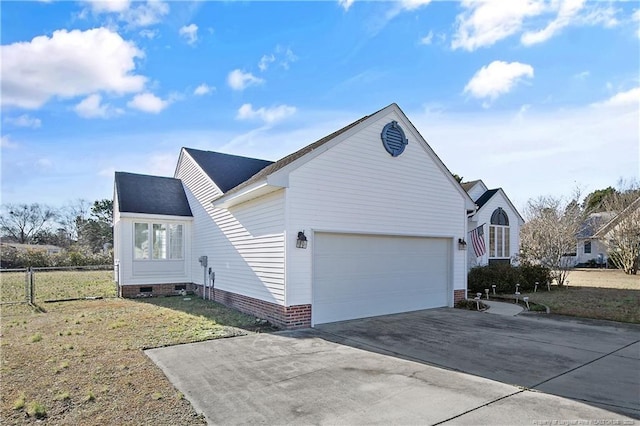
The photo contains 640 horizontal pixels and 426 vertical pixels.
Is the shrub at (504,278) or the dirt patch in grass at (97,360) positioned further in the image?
the shrub at (504,278)

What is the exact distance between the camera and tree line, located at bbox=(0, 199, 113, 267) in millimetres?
40625

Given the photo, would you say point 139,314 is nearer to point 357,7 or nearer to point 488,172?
point 357,7

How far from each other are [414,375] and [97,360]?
4.94 m

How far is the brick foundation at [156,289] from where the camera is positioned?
14.0 metres

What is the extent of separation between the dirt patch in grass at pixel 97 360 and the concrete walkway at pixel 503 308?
6643 mm

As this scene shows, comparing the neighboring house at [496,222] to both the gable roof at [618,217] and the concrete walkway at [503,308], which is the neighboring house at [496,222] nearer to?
the concrete walkway at [503,308]

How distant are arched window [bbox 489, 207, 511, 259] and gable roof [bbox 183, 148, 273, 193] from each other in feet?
41.9

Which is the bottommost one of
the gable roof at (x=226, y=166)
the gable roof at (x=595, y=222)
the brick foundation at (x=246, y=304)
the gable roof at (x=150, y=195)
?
the brick foundation at (x=246, y=304)

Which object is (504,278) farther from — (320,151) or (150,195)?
(150,195)

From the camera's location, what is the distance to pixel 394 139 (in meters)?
10.6

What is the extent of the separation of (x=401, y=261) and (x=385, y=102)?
462 cm

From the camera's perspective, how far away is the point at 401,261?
10.9 m

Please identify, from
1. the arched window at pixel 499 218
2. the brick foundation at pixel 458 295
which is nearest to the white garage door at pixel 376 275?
the brick foundation at pixel 458 295

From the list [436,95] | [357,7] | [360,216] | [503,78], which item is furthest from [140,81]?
[503,78]
